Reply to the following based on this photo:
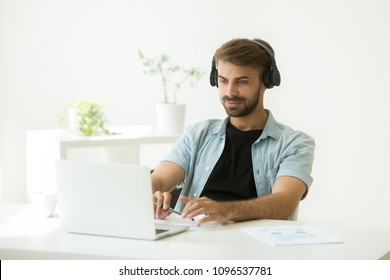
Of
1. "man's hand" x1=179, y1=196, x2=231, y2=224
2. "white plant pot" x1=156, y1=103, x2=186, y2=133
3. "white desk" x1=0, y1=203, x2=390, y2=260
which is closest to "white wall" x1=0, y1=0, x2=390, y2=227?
"white plant pot" x1=156, y1=103, x2=186, y2=133

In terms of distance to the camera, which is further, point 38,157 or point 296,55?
point 296,55

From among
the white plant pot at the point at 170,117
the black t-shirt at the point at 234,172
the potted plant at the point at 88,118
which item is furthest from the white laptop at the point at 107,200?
the white plant pot at the point at 170,117

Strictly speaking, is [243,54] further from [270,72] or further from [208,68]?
[208,68]

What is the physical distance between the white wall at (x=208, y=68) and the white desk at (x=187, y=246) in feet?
9.27

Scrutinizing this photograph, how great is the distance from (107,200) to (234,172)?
33.7 inches

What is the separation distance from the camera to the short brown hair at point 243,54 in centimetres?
272

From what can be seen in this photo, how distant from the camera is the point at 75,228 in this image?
2.09 meters

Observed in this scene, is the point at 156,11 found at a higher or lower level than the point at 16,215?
higher

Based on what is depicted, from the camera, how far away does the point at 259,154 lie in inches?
108

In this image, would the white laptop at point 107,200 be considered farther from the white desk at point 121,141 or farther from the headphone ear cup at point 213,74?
the white desk at point 121,141

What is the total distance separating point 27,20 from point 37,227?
3088 millimetres

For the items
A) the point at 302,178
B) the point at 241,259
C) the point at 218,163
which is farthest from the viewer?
the point at 218,163

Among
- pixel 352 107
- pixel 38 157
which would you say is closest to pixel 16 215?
pixel 38 157

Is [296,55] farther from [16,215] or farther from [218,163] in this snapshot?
[16,215]
